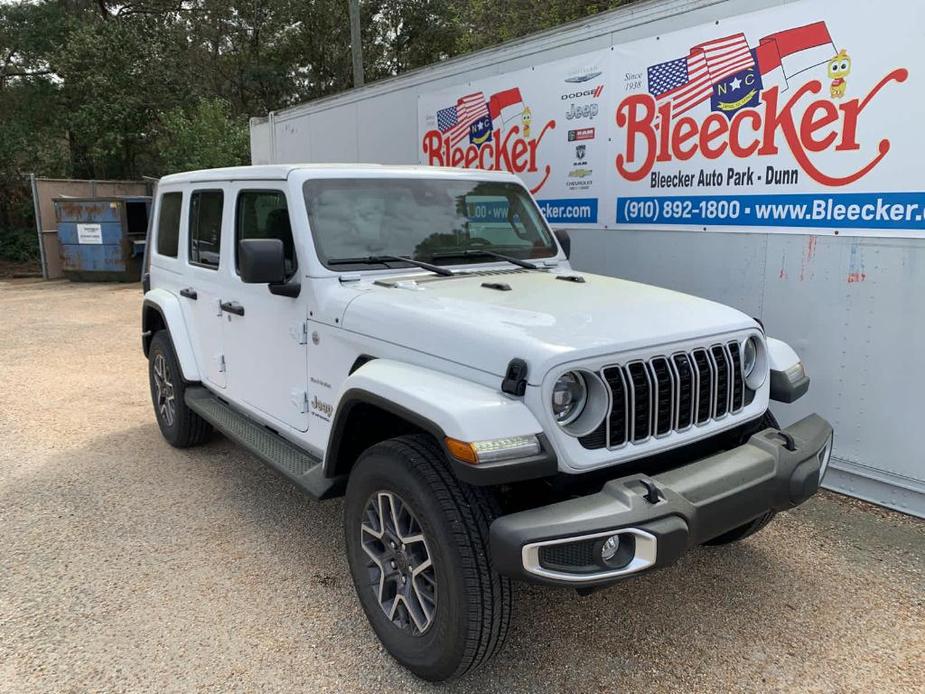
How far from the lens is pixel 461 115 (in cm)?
652

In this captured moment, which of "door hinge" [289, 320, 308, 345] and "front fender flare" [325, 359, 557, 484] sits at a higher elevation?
"door hinge" [289, 320, 308, 345]

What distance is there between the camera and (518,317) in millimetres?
2729

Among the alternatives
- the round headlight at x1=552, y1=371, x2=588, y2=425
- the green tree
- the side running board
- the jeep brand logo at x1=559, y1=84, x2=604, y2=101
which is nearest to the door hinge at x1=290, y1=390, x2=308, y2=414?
the side running board

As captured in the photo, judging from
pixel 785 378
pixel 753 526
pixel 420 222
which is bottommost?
pixel 753 526

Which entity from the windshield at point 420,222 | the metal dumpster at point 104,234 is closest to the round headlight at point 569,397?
the windshield at point 420,222

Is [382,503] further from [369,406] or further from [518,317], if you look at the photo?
[518,317]

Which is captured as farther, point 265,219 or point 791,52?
point 791,52

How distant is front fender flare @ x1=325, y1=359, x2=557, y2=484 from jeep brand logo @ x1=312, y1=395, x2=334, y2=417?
53 centimetres

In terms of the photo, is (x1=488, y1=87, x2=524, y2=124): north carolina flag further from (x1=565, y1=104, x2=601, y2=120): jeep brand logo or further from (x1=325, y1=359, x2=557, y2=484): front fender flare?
(x1=325, y1=359, x2=557, y2=484): front fender flare

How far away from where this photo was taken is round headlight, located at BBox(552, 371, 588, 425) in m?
2.43

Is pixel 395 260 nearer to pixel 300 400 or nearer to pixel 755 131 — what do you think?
pixel 300 400

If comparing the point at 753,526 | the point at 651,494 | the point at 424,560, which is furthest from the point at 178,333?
the point at 753,526

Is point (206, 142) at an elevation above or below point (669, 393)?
above

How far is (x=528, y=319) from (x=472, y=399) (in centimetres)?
48
